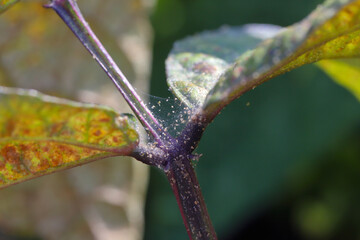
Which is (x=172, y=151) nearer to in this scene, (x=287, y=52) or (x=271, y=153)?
(x=287, y=52)

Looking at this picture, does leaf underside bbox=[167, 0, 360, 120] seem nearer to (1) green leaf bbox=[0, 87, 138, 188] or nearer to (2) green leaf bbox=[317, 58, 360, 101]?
(1) green leaf bbox=[0, 87, 138, 188]

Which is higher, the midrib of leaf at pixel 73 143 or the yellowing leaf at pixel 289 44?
the midrib of leaf at pixel 73 143

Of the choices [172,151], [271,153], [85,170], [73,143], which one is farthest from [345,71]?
[271,153]

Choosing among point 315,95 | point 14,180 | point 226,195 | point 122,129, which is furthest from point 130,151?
point 315,95

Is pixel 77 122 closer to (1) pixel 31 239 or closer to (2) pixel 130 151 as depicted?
(2) pixel 130 151

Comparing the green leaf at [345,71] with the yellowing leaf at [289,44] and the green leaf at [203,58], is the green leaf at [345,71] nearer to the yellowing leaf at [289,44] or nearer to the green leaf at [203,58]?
the green leaf at [203,58]

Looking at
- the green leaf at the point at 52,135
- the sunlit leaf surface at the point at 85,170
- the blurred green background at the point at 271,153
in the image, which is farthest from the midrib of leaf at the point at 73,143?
the blurred green background at the point at 271,153

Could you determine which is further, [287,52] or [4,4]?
[4,4]

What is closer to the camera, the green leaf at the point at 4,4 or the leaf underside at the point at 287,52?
the leaf underside at the point at 287,52
